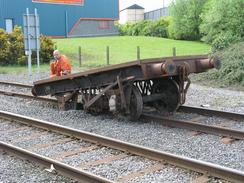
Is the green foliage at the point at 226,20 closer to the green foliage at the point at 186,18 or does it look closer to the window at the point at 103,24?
the green foliage at the point at 186,18

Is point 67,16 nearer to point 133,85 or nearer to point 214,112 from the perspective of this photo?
point 214,112

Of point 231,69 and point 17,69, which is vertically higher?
point 231,69

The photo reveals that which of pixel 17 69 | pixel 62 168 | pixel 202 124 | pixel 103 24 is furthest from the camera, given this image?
pixel 103 24

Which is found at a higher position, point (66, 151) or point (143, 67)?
point (143, 67)

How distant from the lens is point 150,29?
177 ft

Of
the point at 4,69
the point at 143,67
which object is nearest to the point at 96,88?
the point at 143,67

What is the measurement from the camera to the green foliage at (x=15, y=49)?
88.8 feet

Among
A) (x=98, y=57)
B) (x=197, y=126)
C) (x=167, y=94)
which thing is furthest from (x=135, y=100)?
(x=98, y=57)

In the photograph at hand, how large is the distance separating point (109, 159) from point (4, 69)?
19613 mm

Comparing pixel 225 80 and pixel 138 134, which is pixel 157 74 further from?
pixel 225 80

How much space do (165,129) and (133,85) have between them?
122 cm

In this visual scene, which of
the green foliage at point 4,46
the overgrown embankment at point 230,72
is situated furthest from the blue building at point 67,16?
the overgrown embankment at point 230,72

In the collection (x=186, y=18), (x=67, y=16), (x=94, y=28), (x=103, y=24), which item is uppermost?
(x=67, y=16)

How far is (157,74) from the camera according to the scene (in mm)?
9039
